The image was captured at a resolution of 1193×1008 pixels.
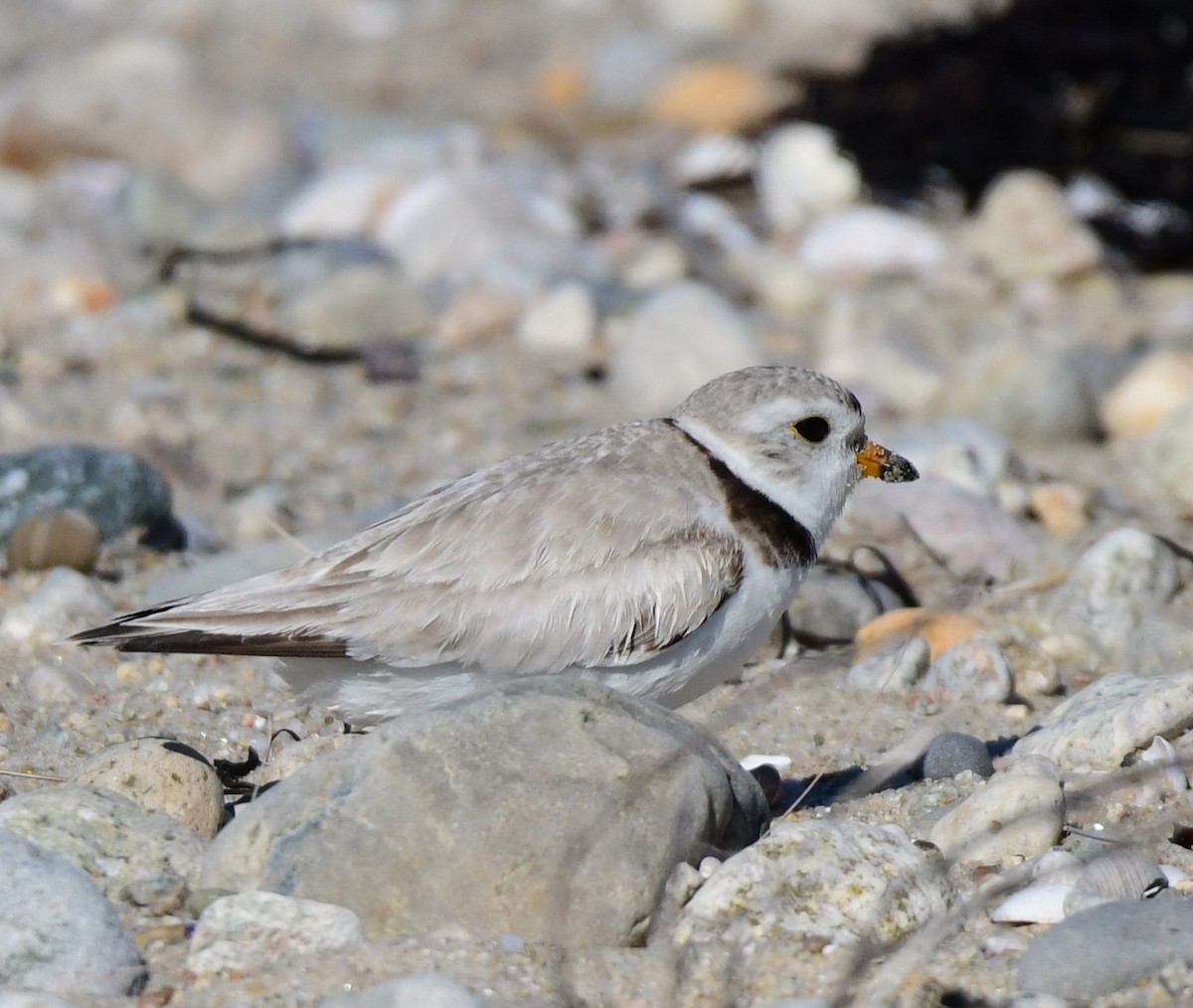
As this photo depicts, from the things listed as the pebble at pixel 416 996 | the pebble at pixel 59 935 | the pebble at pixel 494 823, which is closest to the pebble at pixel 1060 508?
the pebble at pixel 494 823

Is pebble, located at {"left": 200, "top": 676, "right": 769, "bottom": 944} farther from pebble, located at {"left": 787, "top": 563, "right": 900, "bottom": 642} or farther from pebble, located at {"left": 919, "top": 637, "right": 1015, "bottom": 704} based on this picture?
pebble, located at {"left": 787, "top": 563, "right": 900, "bottom": 642}

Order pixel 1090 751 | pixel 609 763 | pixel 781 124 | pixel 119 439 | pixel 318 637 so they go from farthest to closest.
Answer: pixel 781 124 < pixel 119 439 < pixel 1090 751 < pixel 318 637 < pixel 609 763

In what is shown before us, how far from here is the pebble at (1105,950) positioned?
2.75 metres

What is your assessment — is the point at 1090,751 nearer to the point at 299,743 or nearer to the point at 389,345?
the point at 299,743

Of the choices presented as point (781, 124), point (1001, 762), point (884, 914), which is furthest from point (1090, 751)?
point (781, 124)

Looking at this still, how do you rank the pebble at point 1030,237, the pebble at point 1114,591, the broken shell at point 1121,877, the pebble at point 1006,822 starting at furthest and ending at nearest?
the pebble at point 1030,237 < the pebble at point 1114,591 < the pebble at point 1006,822 < the broken shell at point 1121,877

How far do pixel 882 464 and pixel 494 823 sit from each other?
147 centimetres

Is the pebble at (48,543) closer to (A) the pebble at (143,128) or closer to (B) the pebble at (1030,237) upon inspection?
(A) the pebble at (143,128)

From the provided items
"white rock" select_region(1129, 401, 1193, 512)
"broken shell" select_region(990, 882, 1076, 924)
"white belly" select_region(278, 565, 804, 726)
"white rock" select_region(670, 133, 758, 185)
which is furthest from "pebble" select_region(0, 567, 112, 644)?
"white rock" select_region(670, 133, 758, 185)

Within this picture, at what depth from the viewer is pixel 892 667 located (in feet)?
14.2

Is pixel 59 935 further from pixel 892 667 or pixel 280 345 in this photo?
pixel 280 345

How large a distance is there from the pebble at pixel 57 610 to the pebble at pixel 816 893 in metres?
2.19

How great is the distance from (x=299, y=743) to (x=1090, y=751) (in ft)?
5.54

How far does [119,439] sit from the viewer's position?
20.5ft
